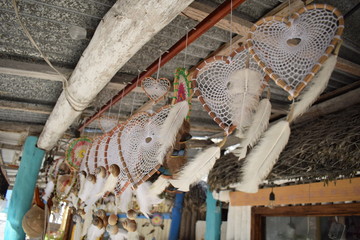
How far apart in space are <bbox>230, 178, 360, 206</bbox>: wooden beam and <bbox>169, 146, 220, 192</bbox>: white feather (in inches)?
63.1

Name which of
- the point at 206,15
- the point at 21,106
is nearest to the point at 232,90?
the point at 206,15

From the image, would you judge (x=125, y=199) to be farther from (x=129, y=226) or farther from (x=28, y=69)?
(x=28, y=69)

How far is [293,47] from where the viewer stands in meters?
1.29

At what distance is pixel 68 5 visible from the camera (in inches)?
71.7

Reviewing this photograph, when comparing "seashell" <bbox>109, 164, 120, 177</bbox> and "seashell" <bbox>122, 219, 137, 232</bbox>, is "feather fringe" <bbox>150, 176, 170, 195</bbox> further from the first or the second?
"seashell" <bbox>122, 219, 137, 232</bbox>

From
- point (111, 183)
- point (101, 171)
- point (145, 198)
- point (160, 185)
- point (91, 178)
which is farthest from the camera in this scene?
point (91, 178)

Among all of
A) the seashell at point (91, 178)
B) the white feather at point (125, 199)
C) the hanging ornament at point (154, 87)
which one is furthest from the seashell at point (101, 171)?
the hanging ornament at point (154, 87)

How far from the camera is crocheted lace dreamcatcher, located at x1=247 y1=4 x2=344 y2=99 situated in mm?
1199

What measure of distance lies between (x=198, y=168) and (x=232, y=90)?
1.29 ft

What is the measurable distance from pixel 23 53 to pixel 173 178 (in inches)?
69.0

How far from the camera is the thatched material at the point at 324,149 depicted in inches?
88.4

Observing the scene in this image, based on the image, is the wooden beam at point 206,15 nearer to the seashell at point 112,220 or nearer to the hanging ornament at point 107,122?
the seashell at point 112,220

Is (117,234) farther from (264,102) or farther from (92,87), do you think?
(264,102)

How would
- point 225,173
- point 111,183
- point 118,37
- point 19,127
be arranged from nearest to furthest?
point 118,37
point 111,183
point 225,173
point 19,127
